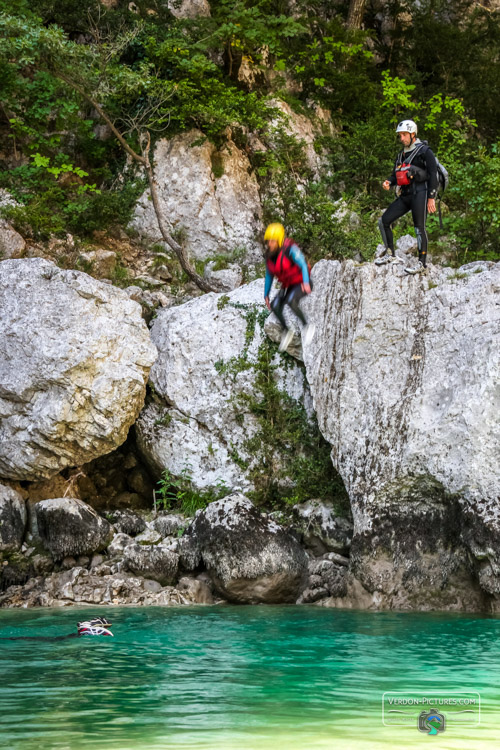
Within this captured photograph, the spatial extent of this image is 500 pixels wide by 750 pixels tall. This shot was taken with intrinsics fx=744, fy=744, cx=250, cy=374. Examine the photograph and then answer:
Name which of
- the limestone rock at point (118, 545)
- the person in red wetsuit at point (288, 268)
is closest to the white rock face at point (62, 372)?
the limestone rock at point (118, 545)

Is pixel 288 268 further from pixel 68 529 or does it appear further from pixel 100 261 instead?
pixel 100 261

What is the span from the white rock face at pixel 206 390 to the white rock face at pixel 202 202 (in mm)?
4001

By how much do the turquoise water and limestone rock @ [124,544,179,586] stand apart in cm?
179

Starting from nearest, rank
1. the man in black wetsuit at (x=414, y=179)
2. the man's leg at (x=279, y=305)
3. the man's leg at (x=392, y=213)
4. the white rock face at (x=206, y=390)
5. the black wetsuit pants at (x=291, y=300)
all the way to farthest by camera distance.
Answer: the black wetsuit pants at (x=291, y=300) → the man's leg at (x=279, y=305) → the man in black wetsuit at (x=414, y=179) → the man's leg at (x=392, y=213) → the white rock face at (x=206, y=390)

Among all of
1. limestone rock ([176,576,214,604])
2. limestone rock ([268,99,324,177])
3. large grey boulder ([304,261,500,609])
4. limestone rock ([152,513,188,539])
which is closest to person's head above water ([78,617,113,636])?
limestone rock ([176,576,214,604])

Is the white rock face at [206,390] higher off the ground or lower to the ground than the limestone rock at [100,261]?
lower

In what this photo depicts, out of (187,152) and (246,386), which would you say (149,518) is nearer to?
(246,386)

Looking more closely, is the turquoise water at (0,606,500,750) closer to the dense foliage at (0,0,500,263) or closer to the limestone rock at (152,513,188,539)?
the limestone rock at (152,513,188,539)

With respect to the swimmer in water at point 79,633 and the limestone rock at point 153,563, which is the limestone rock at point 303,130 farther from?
the swimmer in water at point 79,633

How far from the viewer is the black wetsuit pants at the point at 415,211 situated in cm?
1151

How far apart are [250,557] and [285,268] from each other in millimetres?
4542

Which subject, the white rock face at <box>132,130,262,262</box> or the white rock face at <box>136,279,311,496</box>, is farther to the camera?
the white rock face at <box>132,130,262,262</box>

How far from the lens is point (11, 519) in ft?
40.8

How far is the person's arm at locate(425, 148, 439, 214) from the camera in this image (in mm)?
11336
